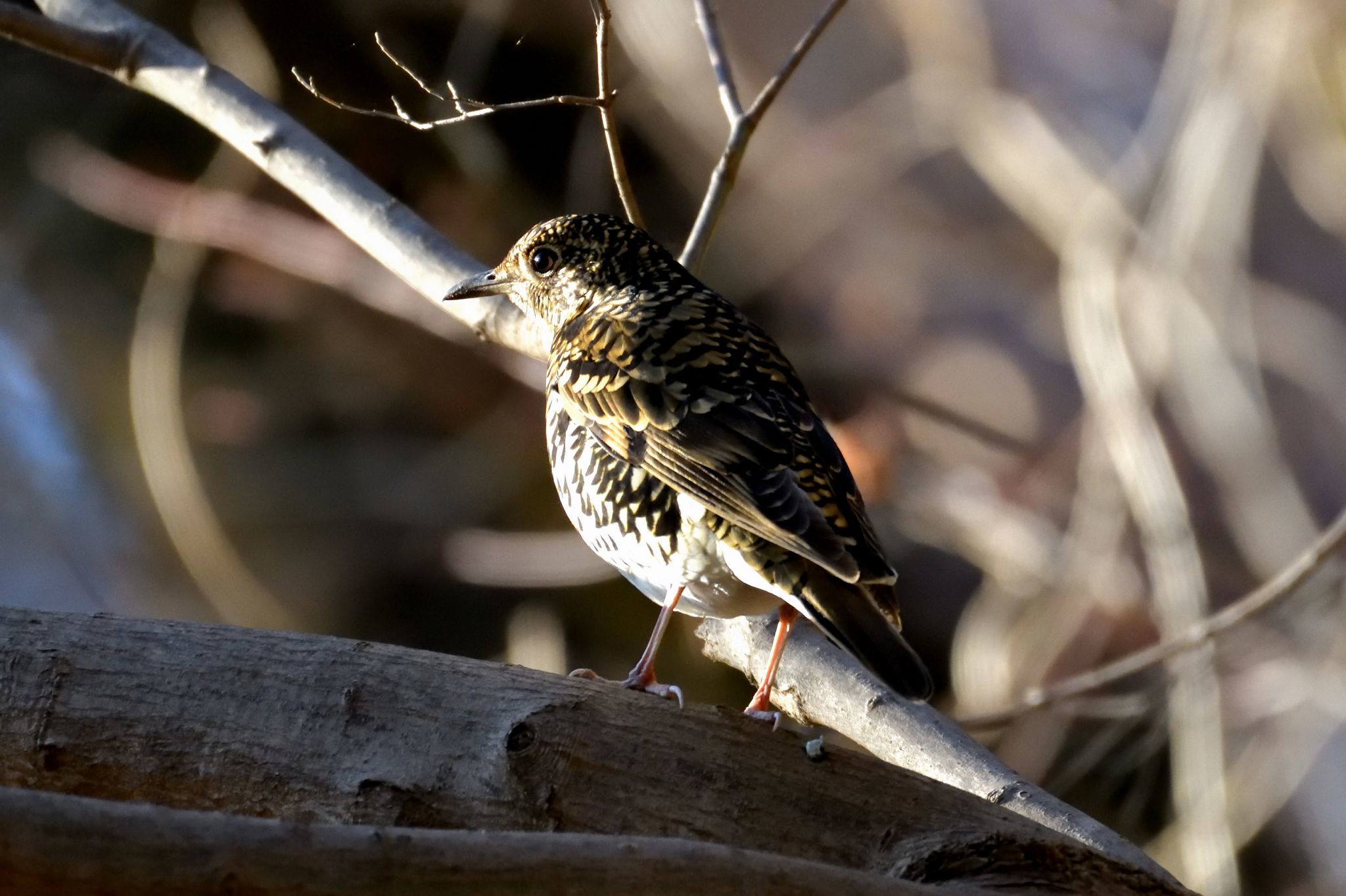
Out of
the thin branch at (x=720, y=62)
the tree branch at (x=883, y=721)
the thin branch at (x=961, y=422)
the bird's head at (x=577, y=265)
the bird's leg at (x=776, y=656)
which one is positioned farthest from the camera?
the thin branch at (x=961, y=422)

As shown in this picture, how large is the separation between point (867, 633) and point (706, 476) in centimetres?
51

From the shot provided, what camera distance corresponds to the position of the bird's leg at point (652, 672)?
8.36 feet

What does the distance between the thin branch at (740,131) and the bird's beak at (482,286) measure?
487 millimetres

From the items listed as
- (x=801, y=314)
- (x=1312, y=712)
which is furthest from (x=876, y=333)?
(x=1312, y=712)

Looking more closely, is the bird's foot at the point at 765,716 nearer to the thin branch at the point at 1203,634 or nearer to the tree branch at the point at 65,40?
the thin branch at the point at 1203,634

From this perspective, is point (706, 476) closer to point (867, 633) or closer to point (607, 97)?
point (867, 633)

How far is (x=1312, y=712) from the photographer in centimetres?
571

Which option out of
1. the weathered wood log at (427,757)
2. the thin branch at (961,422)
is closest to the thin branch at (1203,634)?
the weathered wood log at (427,757)

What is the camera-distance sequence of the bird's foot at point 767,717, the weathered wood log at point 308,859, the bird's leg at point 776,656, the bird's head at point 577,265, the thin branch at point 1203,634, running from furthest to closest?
1. the bird's head at point 577,265
2. the thin branch at point 1203,634
3. the bird's leg at point 776,656
4. the bird's foot at point 767,717
5. the weathered wood log at point 308,859

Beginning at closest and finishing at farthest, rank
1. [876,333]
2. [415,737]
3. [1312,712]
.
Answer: [415,737], [1312,712], [876,333]

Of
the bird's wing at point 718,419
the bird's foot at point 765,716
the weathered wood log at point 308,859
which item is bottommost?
the bird's foot at point 765,716

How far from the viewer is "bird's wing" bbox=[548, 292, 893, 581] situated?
2.47 meters

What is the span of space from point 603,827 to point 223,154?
500 centimetres

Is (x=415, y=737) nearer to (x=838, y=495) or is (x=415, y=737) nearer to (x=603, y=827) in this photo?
(x=603, y=827)
